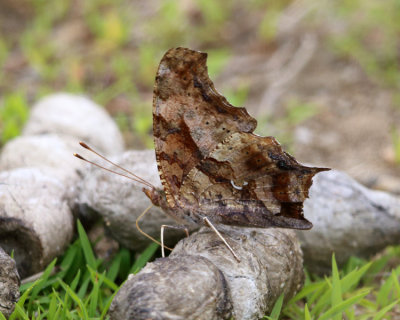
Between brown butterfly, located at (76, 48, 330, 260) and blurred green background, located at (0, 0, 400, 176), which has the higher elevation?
blurred green background, located at (0, 0, 400, 176)

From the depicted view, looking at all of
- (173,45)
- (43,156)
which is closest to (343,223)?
(43,156)

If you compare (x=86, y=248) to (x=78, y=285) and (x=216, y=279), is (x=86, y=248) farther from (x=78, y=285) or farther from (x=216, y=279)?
(x=216, y=279)

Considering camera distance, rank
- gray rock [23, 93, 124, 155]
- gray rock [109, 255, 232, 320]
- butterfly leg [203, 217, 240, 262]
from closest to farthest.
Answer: gray rock [109, 255, 232, 320]
butterfly leg [203, 217, 240, 262]
gray rock [23, 93, 124, 155]

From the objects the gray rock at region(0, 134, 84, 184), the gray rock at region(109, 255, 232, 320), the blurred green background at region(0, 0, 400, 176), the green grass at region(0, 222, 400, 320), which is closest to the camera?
the gray rock at region(109, 255, 232, 320)

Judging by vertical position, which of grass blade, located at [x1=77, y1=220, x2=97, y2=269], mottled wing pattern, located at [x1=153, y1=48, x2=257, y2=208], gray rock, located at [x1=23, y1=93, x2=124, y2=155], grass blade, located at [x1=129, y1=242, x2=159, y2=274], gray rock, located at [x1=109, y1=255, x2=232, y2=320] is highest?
gray rock, located at [x1=23, y1=93, x2=124, y2=155]

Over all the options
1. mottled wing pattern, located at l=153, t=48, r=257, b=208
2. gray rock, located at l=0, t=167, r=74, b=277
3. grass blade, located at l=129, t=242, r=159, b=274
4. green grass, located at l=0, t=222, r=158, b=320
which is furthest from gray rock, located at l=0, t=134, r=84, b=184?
mottled wing pattern, located at l=153, t=48, r=257, b=208

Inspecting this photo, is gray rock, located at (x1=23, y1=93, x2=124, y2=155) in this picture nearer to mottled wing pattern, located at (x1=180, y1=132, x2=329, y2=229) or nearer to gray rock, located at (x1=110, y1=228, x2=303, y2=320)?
mottled wing pattern, located at (x1=180, y1=132, x2=329, y2=229)

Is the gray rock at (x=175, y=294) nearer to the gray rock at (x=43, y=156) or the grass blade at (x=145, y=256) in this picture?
the grass blade at (x=145, y=256)
